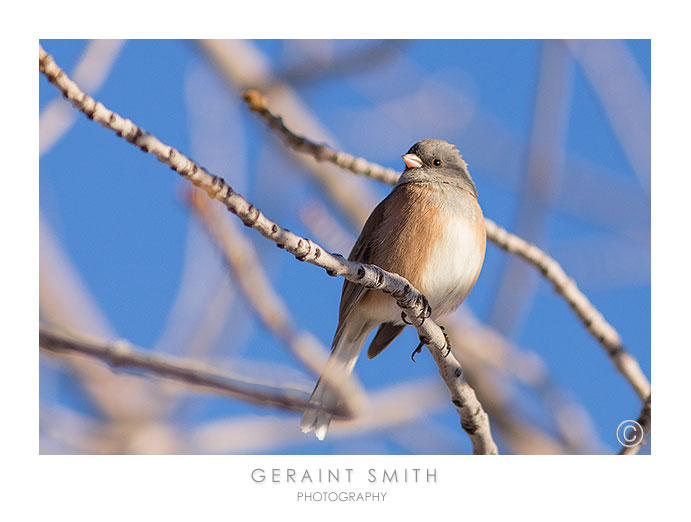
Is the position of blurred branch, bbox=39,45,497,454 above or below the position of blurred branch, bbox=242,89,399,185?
below

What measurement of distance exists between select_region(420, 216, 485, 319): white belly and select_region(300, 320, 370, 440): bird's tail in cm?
45

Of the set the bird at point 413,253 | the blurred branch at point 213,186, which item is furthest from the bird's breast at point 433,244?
the blurred branch at point 213,186

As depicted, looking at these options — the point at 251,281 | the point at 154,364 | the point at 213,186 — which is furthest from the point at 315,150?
the point at 154,364

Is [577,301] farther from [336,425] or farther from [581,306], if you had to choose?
[336,425]

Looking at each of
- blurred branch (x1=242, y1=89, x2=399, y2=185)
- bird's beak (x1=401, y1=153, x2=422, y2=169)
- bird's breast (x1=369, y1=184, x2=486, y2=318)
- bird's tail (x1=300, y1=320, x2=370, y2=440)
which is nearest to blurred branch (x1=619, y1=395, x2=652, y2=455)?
bird's breast (x1=369, y1=184, x2=486, y2=318)

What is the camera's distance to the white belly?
281cm

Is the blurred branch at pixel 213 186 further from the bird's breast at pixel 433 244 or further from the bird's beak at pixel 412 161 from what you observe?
the bird's beak at pixel 412 161

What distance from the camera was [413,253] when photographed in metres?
2.82

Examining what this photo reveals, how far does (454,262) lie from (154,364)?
1448 mm

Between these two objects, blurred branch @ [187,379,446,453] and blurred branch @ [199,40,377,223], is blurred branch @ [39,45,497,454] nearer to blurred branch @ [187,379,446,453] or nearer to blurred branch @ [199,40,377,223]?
blurred branch @ [187,379,446,453]

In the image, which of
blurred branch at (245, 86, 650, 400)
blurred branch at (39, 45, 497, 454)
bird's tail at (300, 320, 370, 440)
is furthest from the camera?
blurred branch at (245, 86, 650, 400)

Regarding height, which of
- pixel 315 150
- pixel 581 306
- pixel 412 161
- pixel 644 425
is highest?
pixel 412 161

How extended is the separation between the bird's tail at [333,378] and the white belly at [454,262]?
446mm

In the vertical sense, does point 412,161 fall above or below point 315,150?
above
